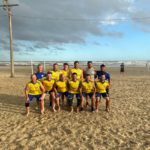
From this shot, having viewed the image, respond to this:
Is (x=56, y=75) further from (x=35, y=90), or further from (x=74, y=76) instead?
(x=35, y=90)

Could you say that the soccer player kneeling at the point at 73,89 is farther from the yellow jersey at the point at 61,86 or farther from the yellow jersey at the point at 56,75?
the yellow jersey at the point at 56,75

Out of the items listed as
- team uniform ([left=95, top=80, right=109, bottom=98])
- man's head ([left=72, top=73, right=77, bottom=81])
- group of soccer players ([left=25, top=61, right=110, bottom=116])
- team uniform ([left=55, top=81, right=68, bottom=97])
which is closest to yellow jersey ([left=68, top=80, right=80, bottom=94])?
group of soccer players ([left=25, top=61, right=110, bottom=116])

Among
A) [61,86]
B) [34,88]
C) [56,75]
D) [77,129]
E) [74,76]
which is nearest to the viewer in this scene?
[77,129]

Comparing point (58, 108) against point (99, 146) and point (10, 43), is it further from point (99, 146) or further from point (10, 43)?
point (10, 43)

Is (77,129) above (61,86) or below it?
below

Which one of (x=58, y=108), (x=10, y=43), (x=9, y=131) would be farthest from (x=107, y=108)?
(x=10, y=43)

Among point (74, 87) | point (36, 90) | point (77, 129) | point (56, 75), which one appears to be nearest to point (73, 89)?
point (74, 87)

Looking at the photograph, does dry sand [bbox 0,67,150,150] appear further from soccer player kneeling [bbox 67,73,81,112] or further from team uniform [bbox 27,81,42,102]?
team uniform [bbox 27,81,42,102]

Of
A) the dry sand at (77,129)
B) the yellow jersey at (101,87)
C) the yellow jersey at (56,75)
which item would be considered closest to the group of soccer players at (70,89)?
the yellow jersey at (101,87)

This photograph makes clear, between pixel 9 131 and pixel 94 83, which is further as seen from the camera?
pixel 94 83

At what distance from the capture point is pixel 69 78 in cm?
1148

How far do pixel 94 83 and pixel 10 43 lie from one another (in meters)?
18.7

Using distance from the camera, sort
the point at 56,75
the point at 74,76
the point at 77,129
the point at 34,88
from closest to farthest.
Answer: the point at 77,129
the point at 34,88
the point at 74,76
the point at 56,75

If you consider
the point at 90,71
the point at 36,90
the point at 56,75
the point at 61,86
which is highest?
the point at 90,71
